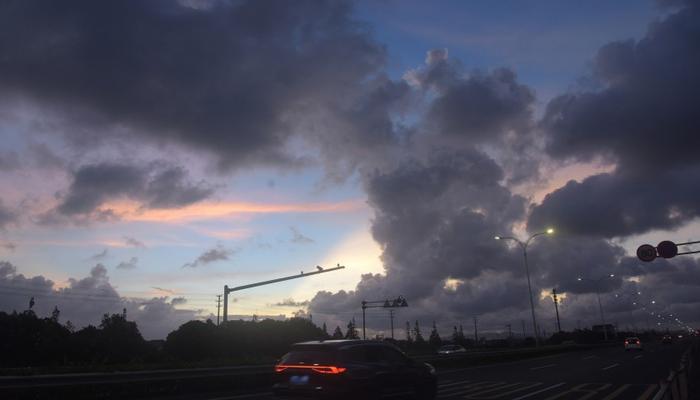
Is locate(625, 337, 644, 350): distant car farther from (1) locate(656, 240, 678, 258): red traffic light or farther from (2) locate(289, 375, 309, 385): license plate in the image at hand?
(2) locate(289, 375, 309, 385): license plate

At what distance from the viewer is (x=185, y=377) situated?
1706 centimetres

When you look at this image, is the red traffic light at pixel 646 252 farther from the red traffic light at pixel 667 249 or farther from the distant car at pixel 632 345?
the distant car at pixel 632 345

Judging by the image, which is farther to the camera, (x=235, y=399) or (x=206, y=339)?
(x=206, y=339)

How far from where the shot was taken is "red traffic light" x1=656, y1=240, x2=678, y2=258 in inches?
987

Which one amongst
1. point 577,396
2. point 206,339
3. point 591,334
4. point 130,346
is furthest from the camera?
point 591,334

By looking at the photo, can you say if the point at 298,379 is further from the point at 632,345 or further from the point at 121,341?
the point at 121,341

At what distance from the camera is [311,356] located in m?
10.2

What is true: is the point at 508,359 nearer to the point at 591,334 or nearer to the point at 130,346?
the point at 130,346

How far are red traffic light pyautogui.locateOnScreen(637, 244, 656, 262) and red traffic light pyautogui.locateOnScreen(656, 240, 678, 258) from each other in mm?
257

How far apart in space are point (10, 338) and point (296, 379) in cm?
6224

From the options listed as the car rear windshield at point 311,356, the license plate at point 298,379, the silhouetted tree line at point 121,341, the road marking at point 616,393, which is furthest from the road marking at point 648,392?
the silhouetted tree line at point 121,341

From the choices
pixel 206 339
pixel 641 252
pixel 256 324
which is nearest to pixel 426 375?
pixel 641 252

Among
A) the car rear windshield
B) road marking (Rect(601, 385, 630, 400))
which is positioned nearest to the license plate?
the car rear windshield

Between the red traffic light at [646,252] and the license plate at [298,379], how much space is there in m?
21.7
